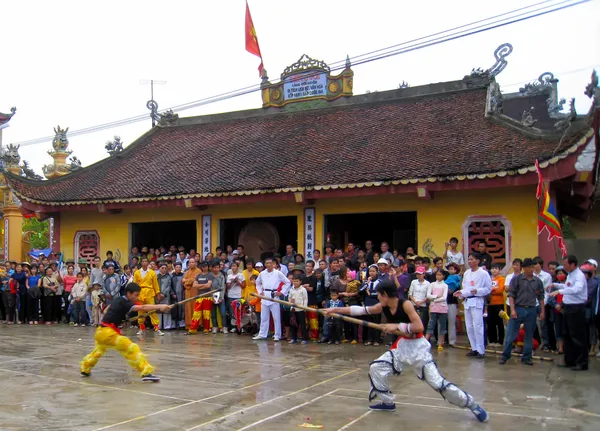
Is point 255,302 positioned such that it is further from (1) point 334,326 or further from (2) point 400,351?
(2) point 400,351

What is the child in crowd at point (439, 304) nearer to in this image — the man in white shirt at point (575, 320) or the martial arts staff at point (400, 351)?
the man in white shirt at point (575, 320)

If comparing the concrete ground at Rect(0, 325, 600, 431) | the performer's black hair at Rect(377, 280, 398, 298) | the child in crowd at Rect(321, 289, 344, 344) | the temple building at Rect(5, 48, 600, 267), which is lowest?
the concrete ground at Rect(0, 325, 600, 431)

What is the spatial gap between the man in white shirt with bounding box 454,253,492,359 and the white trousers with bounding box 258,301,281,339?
402cm

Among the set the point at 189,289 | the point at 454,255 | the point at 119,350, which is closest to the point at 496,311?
Answer: the point at 454,255

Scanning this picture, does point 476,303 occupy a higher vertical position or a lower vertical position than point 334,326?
higher

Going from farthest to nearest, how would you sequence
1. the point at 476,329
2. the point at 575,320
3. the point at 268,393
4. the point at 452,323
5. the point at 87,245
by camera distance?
the point at 87,245 → the point at 452,323 → the point at 476,329 → the point at 575,320 → the point at 268,393

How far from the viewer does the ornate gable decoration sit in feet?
65.1

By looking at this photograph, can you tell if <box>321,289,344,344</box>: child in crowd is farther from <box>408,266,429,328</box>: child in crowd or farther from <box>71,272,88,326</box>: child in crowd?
<box>71,272,88,326</box>: child in crowd

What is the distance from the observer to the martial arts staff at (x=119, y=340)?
28.5ft

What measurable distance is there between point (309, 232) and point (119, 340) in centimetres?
814

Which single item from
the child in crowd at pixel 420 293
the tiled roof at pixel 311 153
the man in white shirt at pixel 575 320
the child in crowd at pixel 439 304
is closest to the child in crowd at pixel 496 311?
the child in crowd at pixel 439 304

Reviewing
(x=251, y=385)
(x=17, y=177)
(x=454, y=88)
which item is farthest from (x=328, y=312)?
(x=17, y=177)

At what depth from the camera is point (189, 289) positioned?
1502 centimetres

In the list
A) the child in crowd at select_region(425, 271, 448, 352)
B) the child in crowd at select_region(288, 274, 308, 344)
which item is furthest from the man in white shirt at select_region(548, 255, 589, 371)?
the child in crowd at select_region(288, 274, 308, 344)
